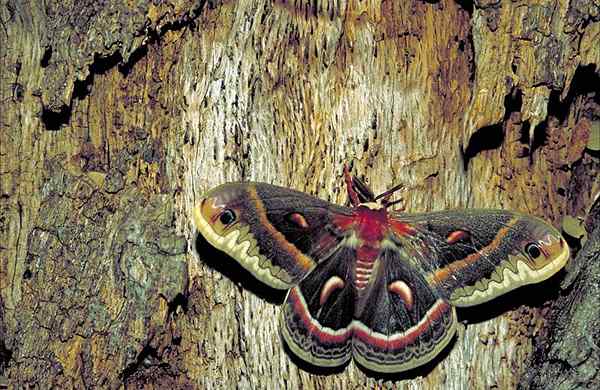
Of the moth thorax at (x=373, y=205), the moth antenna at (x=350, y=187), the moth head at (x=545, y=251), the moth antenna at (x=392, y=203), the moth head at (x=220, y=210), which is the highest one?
the moth head at (x=220, y=210)

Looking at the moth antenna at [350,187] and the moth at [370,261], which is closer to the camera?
the moth at [370,261]

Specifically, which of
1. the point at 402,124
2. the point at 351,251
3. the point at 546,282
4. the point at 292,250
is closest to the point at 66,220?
the point at 292,250

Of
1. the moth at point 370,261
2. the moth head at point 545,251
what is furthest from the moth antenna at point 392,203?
the moth head at point 545,251

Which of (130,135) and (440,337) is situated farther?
(130,135)

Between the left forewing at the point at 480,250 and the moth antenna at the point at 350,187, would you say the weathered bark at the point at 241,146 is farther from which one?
the left forewing at the point at 480,250

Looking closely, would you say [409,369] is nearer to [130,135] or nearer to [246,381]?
[246,381]

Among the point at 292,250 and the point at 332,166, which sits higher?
the point at 332,166

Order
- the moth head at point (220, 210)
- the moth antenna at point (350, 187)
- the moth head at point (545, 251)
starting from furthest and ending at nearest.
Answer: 1. the moth antenna at point (350, 187)
2. the moth head at point (545, 251)
3. the moth head at point (220, 210)

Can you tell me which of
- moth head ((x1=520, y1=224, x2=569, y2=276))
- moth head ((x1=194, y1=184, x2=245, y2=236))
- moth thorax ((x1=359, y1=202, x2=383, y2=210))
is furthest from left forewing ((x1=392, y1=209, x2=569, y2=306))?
moth head ((x1=194, y1=184, x2=245, y2=236))
